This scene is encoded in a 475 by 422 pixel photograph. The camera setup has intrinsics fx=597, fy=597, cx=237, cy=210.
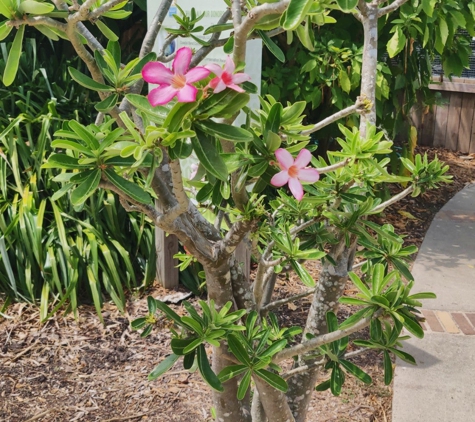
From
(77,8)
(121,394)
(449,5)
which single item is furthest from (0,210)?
(449,5)

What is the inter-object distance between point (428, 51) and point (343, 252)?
3172 millimetres

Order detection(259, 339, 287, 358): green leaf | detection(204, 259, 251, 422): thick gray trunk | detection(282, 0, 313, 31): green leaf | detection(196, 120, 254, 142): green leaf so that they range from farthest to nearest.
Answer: detection(204, 259, 251, 422): thick gray trunk < detection(259, 339, 287, 358): green leaf < detection(196, 120, 254, 142): green leaf < detection(282, 0, 313, 31): green leaf

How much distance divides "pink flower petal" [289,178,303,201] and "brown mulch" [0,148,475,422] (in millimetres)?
1733

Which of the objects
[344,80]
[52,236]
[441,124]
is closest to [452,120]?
[441,124]

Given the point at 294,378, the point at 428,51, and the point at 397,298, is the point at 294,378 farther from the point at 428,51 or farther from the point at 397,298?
the point at 428,51

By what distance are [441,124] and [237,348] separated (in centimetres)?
715

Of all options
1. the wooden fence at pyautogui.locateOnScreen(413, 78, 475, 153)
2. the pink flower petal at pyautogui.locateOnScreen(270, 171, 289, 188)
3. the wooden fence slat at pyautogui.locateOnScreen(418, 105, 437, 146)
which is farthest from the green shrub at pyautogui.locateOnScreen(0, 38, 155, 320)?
the wooden fence slat at pyautogui.locateOnScreen(418, 105, 437, 146)

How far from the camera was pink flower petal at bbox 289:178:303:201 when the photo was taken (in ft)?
3.58

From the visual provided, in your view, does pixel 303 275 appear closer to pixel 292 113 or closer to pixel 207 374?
pixel 207 374

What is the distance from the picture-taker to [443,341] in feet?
10.4

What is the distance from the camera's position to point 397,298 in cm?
143

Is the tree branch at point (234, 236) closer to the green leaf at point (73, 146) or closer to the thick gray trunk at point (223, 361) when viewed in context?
the thick gray trunk at point (223, 361)

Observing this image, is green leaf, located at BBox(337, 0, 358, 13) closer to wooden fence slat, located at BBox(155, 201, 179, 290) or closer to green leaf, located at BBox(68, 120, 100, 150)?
green leaf, located at BBox(68, 120, 100, 150)

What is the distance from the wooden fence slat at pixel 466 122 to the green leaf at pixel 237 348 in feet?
23.3
